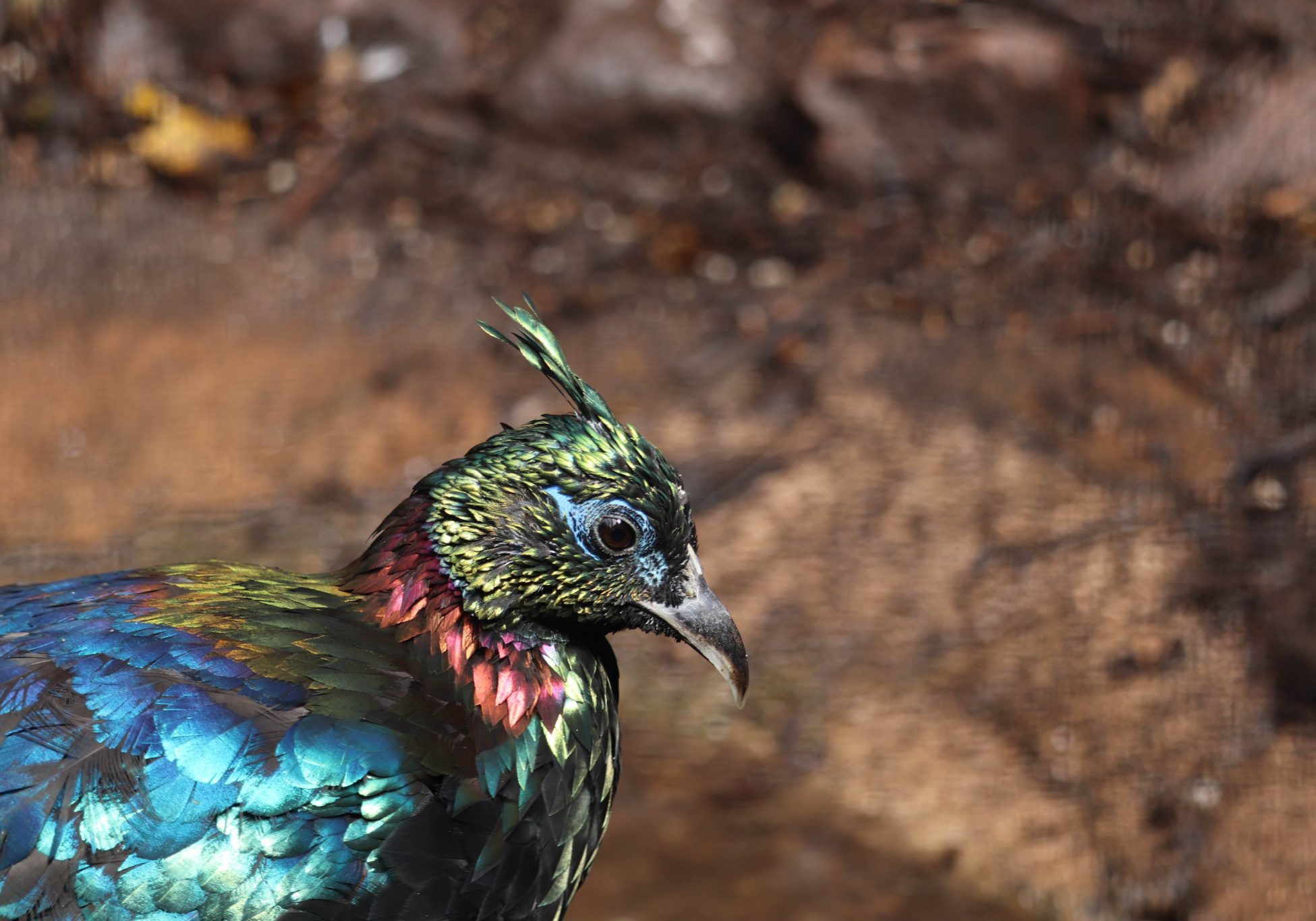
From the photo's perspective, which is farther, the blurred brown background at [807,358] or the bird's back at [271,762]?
the blurred brown background at [807,358]

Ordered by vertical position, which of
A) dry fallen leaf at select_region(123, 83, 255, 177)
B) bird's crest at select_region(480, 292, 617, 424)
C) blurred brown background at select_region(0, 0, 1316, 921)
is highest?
dry fallen leaf at select_region(123, 83, 255, 177)

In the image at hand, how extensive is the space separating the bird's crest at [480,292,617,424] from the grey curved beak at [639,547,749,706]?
0.31 metres

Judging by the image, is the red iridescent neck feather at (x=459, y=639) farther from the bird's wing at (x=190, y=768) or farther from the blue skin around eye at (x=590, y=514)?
the blue skin around eye at (x=590, y=514)

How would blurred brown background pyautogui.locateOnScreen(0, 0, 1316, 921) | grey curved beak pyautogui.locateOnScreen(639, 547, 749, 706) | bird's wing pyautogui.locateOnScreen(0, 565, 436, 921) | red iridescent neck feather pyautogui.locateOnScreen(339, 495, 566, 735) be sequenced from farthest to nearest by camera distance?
blurred brown background pyautogui.locateOnScreen(0, 0, 1316, 921)
grey curved beak pyautogui.locateOnScreen(639, 547, 749, 706)
red iridescent neck feather pyautogui.locateOnScreen(339, 495, 566, 735)
bird's wing pyautogui.locateOnScreen(0, 565, 436, 921)

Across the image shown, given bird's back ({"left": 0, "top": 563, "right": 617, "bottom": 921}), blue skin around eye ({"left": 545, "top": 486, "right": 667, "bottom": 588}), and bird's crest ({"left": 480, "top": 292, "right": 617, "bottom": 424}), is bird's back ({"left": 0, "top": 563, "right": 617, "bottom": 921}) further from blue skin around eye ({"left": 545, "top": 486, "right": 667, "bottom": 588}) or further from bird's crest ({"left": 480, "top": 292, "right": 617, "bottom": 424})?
bird's crest ({"left": 480, "top": 292, "right": 617, "bottom": 424})

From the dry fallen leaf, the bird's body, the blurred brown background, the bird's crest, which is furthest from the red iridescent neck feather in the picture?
the dry fallen leaf

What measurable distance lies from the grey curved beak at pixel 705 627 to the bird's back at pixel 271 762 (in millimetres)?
188

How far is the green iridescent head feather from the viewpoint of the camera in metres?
2.27

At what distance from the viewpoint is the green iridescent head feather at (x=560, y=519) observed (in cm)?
227

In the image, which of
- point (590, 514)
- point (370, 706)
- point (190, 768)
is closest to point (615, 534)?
point (590, 514)

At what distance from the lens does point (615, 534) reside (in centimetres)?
231

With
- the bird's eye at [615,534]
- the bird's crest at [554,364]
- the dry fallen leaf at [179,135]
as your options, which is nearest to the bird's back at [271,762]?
the bird's eye at [615,534]

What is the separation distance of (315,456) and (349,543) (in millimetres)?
507

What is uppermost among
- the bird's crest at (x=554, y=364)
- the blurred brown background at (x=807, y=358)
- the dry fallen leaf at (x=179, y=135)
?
the dry fallen leaf at (x=179, y=135)
